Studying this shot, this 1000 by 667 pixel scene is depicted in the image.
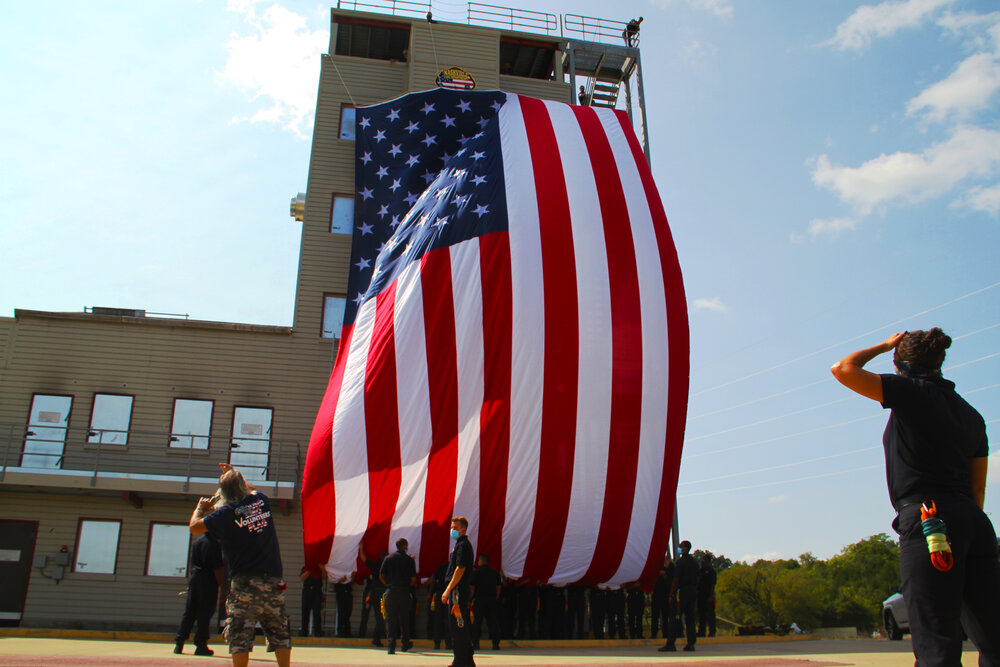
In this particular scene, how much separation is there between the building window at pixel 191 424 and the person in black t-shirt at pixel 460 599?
13246mm

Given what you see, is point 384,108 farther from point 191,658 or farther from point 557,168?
point 191,658

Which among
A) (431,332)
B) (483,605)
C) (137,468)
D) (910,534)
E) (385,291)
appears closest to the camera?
(910,534)

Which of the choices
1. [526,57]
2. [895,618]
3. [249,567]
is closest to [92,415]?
[249,567]

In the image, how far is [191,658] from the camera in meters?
8.66

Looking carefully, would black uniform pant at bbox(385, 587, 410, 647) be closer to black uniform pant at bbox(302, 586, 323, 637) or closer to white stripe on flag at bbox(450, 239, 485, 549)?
white stripe on flag at bbox(450, 239, 485, 549)

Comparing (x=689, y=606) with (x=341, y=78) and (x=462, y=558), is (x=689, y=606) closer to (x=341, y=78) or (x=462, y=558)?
(x=462, y=558)

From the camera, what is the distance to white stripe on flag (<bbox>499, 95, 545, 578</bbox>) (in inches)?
569

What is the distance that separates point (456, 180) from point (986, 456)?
1465 cm

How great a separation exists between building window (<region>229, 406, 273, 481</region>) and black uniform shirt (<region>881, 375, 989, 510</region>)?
17652mm

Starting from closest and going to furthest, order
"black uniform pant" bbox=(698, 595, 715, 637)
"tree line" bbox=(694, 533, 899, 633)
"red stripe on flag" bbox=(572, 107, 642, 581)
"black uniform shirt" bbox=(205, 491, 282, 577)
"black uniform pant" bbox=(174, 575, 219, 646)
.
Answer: "black uniform shirt" bbox=(205, 491, 282, 577), "black uniform pant" bbox=(174, 575, 219, 646), "red stripe on flag" bbox=(572, 107, 642, 581), "black uniform pant" bbox=(698, 595, 715, 637), "tree line" bbox=(694, 533, 899, 633)

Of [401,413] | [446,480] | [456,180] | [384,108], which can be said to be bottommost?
[446,480]

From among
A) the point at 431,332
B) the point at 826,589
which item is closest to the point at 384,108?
the point at 431,332

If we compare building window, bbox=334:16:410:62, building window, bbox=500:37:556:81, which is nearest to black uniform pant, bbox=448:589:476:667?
building window, bbox=334:16:410:62

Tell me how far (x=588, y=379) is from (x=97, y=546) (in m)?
13.1
